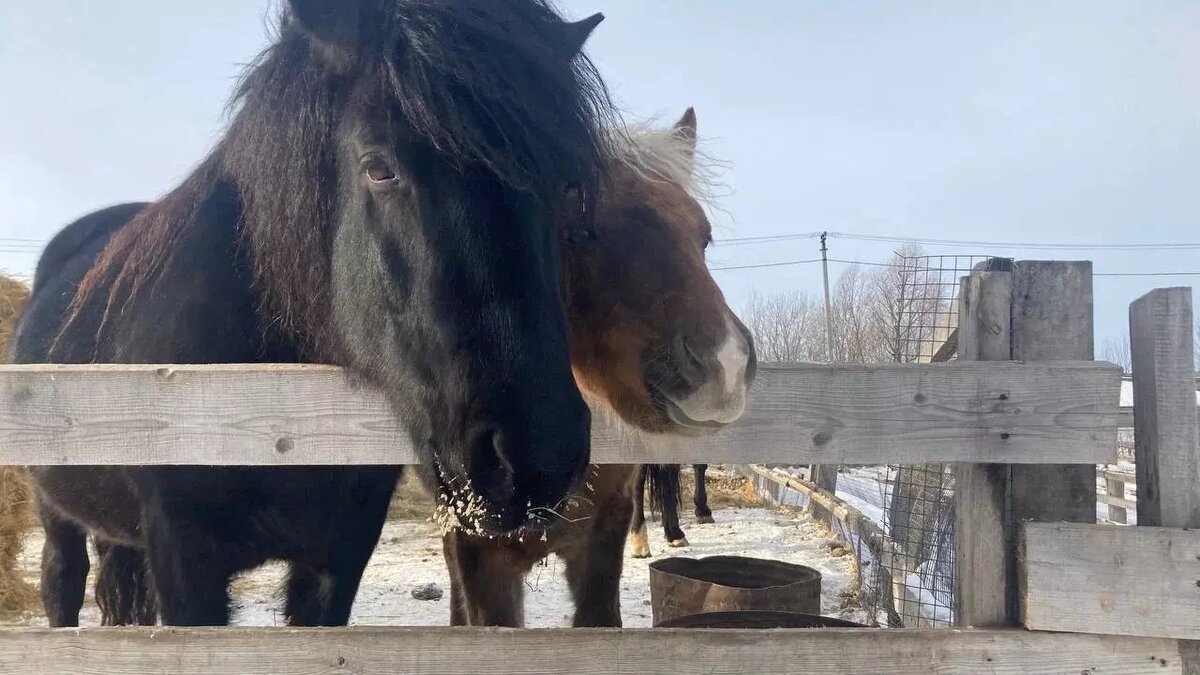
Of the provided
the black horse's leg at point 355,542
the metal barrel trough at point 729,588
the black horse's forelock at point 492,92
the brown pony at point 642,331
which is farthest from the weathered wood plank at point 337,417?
the metal barrel trough at point 729,588

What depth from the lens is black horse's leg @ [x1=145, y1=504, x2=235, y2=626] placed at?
6.98 feet

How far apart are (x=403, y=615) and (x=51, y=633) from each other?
4536 millimetres

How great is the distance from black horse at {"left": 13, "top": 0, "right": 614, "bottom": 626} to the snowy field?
191 cm

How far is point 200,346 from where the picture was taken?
222 cm

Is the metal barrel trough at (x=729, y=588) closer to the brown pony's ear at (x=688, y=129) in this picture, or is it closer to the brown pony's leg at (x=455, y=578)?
the brown pony's leg at (x=455, y=578)

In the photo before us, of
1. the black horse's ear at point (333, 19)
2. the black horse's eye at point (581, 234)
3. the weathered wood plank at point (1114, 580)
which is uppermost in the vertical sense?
the black horse's ear at point (333, 19)

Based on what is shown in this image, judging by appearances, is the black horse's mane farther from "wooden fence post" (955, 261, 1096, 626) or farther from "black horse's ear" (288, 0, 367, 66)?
"wooden fence post" (955, 261, 1096, 626)

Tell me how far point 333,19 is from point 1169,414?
2.35 metres

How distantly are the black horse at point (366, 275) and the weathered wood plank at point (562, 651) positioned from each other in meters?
0.38

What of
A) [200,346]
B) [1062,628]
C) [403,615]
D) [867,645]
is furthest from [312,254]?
[403,615]

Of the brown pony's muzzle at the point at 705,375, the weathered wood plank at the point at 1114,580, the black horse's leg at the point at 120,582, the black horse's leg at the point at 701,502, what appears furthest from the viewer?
the black horse's leg at the point at 701,502

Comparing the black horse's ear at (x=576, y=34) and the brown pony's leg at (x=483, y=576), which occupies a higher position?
the black horse's ear at (x=576, y=34)

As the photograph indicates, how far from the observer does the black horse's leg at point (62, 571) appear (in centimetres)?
396

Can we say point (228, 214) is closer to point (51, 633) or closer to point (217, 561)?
point (217, 561)
